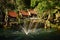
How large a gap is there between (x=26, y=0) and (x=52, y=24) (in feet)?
58.2

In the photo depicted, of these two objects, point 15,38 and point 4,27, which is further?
point 4,27

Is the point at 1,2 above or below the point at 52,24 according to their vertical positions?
above

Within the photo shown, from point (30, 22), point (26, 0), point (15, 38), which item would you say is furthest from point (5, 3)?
point (15, 38)

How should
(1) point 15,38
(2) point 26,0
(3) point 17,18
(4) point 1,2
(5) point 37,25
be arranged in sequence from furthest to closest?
(2) point 26,0
(4) point 1,2
(3) point 17,18
(5) point 37,25
(1) point 15,38

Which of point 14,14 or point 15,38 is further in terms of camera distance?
point 14,14

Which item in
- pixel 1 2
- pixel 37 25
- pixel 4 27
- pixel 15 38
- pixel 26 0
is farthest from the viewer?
pixel 26 0

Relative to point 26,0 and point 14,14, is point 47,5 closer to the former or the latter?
point 14,14

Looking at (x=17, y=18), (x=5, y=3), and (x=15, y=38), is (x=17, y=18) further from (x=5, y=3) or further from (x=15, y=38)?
(x=15, y=38)

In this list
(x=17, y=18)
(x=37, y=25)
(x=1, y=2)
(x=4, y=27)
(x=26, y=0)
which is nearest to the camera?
(x=4, y=27)

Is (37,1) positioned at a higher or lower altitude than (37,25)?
higher

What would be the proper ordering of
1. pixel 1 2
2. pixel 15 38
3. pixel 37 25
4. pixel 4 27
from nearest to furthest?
pixel 15 38, pixel 4 27, pixel 37 25, pixel 1 2

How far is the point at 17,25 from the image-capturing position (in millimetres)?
46812

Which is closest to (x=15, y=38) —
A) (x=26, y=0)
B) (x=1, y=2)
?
(x=1, y=2)

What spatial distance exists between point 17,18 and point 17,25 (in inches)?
194
